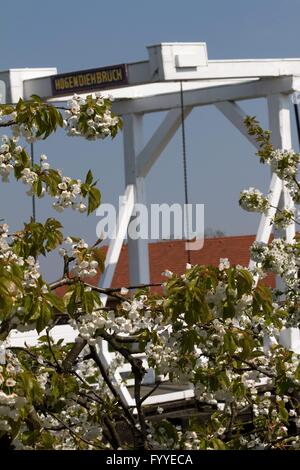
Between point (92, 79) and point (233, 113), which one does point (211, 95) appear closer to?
point (233, 113)

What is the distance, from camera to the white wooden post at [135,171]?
35.9 ft

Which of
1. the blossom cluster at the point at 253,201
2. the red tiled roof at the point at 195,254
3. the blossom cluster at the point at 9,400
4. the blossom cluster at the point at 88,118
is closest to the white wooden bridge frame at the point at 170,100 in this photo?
the blossom cluster at the point at 253,201

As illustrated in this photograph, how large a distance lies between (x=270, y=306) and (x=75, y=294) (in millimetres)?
648

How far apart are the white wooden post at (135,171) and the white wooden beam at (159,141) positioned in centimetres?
7

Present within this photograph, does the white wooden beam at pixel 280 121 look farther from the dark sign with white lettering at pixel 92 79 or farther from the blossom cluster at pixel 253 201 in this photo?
the blossom cluster at pixel 253 201

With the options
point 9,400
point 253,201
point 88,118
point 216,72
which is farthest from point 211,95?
point 9,400

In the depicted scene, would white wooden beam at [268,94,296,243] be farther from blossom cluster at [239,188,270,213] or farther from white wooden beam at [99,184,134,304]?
blossom cluster at [239,188,270,213]

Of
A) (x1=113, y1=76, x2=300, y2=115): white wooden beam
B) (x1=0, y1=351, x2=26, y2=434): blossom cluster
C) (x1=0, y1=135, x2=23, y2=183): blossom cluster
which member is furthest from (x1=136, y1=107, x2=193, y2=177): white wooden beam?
(x1=0, y1=351, x2=26, y2=434): blossom cluster

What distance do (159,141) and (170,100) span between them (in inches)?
14.9

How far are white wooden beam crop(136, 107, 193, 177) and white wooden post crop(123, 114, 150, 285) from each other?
0.22ft

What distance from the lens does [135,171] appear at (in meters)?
10.9
